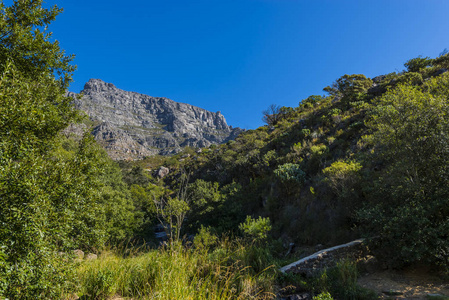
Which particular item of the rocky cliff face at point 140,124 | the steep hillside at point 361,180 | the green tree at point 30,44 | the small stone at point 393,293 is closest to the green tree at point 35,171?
the green tree at point 30,44

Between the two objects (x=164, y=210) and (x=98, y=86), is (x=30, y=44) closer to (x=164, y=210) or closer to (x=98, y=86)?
(x=164, y=210)

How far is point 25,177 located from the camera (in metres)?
3.47

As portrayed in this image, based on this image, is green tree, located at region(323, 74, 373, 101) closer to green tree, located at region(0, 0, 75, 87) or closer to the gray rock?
green tree, located at region(0, 0, 75, 87)

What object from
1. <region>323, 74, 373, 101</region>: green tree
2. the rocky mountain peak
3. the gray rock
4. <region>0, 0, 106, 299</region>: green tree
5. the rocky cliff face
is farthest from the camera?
the rocky mountain peak

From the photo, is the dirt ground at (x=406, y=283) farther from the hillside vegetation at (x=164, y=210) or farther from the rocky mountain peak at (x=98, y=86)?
the rocky mountain peak at (x=98, y=86)

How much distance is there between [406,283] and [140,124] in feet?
576

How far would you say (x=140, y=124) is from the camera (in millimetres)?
162125

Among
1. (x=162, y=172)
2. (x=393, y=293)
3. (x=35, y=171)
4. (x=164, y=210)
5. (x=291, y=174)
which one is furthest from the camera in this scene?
(x=162, y=172)

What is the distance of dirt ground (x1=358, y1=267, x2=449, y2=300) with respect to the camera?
4.75 m

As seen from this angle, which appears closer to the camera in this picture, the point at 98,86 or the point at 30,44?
the point at 30,44

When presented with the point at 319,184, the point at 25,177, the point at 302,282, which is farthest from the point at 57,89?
the point at 319,184

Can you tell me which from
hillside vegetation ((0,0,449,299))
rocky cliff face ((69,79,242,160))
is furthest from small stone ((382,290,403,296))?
rocky cliff face ((69,79,242,160))

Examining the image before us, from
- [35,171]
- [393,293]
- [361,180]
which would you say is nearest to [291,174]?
[361,180]

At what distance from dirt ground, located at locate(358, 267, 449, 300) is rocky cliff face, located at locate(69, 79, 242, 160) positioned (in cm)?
10430
